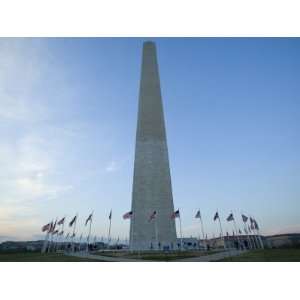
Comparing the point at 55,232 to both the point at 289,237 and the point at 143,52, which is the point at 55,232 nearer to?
the point at 143,52

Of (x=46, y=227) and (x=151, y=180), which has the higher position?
(x=151, y=180)

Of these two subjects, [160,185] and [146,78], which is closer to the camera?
[160,185]

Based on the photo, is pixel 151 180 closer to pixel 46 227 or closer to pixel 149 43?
pixel 46 227

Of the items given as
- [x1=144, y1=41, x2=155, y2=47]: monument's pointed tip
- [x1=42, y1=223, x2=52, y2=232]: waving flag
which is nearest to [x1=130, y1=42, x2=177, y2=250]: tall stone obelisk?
[x1=144, y1=41, x2=155, y2=47]: monument's pointed tip

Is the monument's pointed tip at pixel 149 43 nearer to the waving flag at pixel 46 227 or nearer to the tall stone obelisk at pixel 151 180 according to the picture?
the tall stone obelisk at pixel 151 180

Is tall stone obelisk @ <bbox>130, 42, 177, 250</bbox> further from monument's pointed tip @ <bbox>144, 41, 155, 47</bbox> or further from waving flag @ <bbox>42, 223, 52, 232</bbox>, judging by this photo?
waving flag @ <bbox>42, 223, 52, 232</bbox>

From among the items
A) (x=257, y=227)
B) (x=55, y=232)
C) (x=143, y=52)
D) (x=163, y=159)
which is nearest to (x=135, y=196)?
(x=163, y=159)

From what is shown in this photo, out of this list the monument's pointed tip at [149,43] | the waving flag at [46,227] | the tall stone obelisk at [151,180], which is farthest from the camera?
the monument's pointed tip at [149,43]

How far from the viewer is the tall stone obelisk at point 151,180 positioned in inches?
1254

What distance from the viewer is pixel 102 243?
56969 mm

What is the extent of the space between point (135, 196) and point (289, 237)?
67.4 ft

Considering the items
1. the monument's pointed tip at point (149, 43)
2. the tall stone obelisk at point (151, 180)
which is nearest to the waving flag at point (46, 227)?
the tall stone obelisk at point (151, 180)

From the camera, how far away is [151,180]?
33125 millimetres

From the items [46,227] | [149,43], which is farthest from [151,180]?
[149,43]
